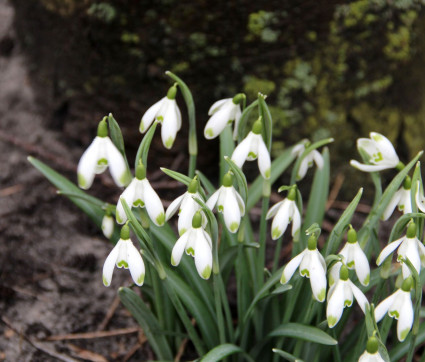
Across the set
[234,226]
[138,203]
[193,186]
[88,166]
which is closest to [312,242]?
[234,226]

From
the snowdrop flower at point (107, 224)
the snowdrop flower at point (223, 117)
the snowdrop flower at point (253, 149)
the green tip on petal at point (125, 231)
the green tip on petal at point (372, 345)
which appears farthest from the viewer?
the snowdrop flower at point (107, 224)

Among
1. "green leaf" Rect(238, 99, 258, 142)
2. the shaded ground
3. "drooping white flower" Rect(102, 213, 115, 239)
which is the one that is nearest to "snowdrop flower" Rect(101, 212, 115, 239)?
"drooping white flower" Rect(102, 213, 115, 239)

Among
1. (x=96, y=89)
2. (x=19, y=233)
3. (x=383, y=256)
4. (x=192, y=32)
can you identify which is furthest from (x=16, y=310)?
(x=383, y=256)

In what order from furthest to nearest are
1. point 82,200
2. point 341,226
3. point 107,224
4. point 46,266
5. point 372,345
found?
point 46,266
point 82,200
point 107,224
point 341,226
point 372,345

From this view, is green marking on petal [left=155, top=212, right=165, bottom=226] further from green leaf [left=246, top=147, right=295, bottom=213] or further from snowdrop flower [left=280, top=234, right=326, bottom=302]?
green leaf [left=246, top=147, right=295, bottom=213]

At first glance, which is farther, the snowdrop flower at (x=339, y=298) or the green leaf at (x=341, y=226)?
the green leaf at (x=341, y=226)

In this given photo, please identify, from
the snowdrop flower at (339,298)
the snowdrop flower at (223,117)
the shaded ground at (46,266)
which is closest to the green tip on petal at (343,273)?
the snowdrop flower at (339,298)

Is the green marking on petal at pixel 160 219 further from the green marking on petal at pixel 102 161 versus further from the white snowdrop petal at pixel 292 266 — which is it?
the white snowdrop petal at pixel 292 266

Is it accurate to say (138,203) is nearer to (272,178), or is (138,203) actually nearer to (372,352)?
(372,352)
